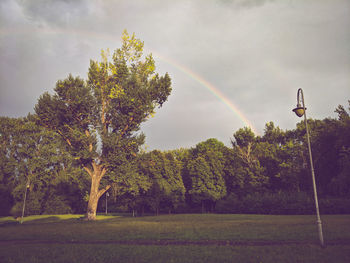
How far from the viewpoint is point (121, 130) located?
34.0 meters

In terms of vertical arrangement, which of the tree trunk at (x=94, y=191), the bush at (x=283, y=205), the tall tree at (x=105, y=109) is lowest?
the bush at (x=283, y=205)

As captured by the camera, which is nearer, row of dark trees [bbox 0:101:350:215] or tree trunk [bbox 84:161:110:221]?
tree trunk [bbox 84:161:110:221]

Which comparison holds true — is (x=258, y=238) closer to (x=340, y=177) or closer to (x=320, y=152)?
(x=340, y=177)

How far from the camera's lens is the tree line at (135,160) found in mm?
32188

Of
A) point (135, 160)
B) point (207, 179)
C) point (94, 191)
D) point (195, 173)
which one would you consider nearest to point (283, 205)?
point (207, 179)

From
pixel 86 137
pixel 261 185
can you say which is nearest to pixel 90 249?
pixel 86 137

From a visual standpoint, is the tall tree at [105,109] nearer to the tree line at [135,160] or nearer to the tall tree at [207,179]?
the tree line at [135,160]

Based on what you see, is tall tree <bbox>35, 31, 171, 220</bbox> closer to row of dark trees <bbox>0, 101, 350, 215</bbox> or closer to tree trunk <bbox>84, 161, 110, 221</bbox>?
tree trunk <bbox>84, 161, 110, 221</bbox>

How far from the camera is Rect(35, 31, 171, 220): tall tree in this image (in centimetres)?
3134

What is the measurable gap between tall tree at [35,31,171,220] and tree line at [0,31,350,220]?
13 centimetres

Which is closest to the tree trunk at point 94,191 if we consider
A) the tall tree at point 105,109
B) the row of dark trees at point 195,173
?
the tall tree at point 105,109

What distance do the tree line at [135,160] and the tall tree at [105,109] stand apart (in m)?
0.13

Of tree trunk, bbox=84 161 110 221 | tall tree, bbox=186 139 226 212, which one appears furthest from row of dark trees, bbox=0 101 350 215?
tree trunk, bbox=84 161 110 221

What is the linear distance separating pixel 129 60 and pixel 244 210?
112ft
